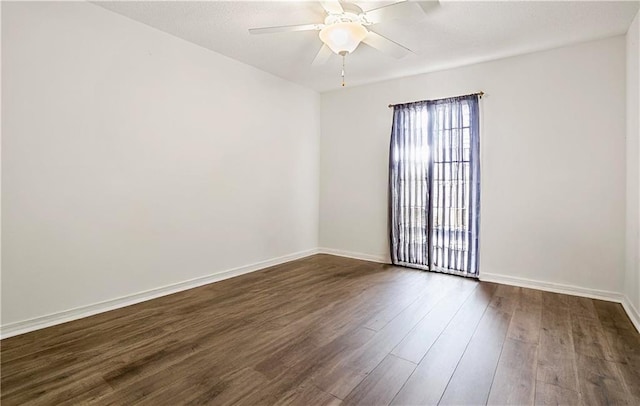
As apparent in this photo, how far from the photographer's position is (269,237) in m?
4.36

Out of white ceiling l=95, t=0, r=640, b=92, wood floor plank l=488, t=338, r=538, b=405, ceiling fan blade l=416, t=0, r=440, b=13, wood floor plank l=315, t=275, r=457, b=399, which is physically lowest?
wood floor plank l=488, t=338, r=538, b=405

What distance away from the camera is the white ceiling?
259 cm

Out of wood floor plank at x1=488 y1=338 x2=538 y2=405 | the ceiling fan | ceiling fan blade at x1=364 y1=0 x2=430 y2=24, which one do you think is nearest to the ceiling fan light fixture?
the ceiling fan

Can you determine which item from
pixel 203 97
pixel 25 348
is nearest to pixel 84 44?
pixel 203 97

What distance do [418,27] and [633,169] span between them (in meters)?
2.27

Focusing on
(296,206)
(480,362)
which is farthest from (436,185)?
(480,362)

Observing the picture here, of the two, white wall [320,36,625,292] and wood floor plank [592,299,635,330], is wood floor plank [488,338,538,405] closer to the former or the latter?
wood floor plank [592,299,635,330]

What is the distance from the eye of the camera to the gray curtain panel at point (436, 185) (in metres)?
3.83

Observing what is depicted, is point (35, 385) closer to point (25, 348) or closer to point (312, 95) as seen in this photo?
point (25, 348)

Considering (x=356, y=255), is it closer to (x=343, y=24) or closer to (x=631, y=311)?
(x=631, y=311)

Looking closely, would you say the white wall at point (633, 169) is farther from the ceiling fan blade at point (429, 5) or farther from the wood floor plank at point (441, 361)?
the ceiling fan blade at point (429, 5)

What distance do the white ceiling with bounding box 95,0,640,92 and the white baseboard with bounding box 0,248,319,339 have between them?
101 inches

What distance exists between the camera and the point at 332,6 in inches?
96.0

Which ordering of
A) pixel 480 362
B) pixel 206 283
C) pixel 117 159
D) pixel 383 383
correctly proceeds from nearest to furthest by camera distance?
pixel 383 383, pixel 480 362, pixel 117 159, pixel 206 283
